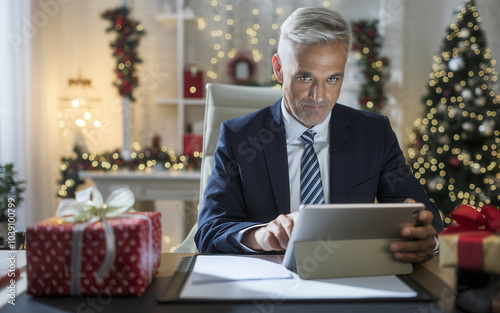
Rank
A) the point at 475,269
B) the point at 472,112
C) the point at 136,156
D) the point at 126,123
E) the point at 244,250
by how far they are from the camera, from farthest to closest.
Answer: the point at 126,123 → the point at 136,156 → the point at 472,112 → the point at 244,250 → the point at 475,269

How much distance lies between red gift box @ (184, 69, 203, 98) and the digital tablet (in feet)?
9.97

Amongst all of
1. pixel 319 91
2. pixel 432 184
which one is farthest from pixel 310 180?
pixel 432 184

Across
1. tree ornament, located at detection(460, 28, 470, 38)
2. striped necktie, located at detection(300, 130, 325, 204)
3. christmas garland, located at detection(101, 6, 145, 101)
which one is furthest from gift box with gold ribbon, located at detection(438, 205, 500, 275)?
christmas garland, located at detection(101, 6, 145, 101)

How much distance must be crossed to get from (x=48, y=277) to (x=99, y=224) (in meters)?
0.10

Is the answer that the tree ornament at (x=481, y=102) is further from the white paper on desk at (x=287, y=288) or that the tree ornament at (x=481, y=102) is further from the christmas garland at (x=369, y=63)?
the white paper on desk at (x=287, y=288)

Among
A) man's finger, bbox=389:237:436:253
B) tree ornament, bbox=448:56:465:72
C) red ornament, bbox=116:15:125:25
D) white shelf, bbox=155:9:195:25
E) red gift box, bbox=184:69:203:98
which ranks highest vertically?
white shelf, bbox=155:9:195:25

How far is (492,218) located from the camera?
0.64 m

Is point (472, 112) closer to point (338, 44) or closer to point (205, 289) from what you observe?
point (338, 44)

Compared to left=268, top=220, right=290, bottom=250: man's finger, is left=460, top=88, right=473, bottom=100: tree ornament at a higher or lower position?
higher

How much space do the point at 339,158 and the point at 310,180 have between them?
0.11m

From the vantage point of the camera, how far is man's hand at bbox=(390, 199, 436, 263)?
2.47 ft

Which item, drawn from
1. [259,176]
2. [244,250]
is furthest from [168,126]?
[244,250]

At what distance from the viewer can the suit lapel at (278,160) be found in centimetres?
120

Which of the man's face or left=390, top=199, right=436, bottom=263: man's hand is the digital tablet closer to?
left=390, top=199, right=436, bottom=263: man's hand
